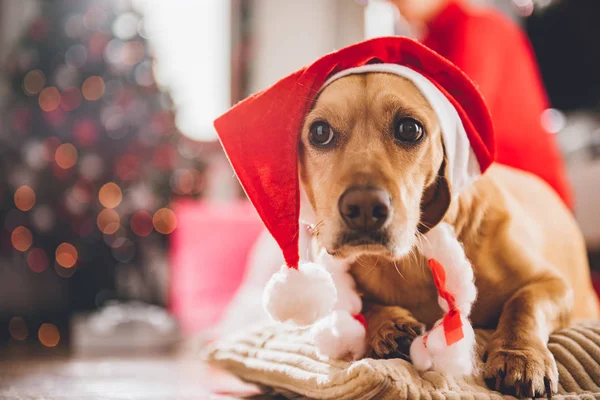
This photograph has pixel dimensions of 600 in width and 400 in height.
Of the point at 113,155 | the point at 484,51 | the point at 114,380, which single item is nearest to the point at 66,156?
the point at 113,155

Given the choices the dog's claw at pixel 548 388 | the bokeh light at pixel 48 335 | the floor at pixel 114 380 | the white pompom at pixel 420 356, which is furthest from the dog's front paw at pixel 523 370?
the bokeh light at pixel 48 335

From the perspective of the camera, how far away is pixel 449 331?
94 cm

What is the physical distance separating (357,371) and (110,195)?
2.55 metres

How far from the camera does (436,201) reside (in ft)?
3.78

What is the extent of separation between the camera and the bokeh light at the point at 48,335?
3010 millimetres

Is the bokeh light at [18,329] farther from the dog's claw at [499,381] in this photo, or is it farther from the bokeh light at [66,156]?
the dog's claw at [499,381]

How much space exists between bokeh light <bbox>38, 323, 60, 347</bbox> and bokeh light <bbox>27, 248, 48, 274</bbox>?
0.36m

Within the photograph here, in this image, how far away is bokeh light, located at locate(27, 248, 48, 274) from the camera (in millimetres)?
3162

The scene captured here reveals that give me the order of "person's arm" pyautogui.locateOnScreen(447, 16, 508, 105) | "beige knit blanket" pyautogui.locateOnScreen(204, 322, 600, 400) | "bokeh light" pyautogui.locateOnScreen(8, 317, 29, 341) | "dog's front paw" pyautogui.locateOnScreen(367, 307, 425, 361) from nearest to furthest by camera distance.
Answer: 1. "beige knit blanket" pyautogui.locateOnScreen(204, 322, 600, 400)
2. "dog's front paw" pyautogui.locateOnScreen(367, 307, 425, 361)
3. "person's arm" pyautogui.locateOnScreen(447, 16, 508, 105)
4. "bokeh light" pyautogui.locateOnScreen(8, 317, 29, 341)

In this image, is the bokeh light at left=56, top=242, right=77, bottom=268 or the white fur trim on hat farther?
the bokeh light at left=56, top=242, right=77, bottom=268

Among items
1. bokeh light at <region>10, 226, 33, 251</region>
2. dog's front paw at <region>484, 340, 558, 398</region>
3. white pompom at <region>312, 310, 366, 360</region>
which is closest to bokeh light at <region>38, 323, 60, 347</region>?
bokeh light at <region>10, 226, 33, 251</region>

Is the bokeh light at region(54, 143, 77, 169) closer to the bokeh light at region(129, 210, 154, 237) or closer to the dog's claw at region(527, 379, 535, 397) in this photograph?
the bokeh light at region(129, 210, 154, 237)

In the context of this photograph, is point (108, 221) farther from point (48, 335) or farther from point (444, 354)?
point (444, 354)

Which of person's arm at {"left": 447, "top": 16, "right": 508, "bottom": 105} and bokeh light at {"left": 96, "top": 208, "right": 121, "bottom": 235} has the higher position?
person's arm at {"left": 447, "top": 16, "right": 508, "bottom": 105}
